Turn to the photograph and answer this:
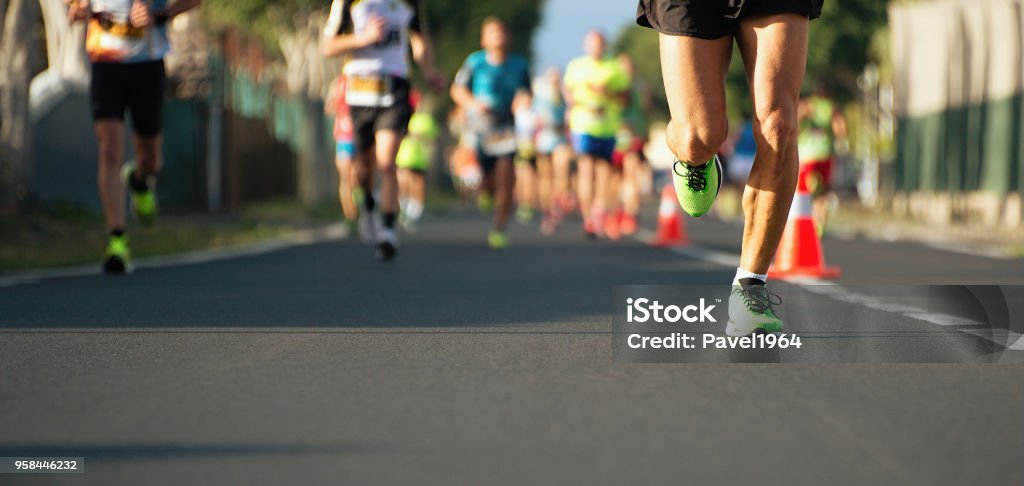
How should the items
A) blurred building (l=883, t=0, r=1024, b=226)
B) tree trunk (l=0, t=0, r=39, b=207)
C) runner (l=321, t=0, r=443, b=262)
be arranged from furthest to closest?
1. blurred building (l=883, t=0, r=1024, b=226)
2. tree trunk (l=0, t=0, r=39, b=207)
3. runner (l=321, t=0, r=443, b=262)

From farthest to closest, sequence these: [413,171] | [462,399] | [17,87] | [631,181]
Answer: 1. [413,171]
2. [631,181]
3. [17,87]
4. [462,399]

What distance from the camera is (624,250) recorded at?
15.0 meters

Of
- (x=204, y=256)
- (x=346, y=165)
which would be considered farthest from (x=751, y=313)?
(x=346, y=165)

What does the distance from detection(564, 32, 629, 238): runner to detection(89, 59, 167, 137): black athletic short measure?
25.9ft

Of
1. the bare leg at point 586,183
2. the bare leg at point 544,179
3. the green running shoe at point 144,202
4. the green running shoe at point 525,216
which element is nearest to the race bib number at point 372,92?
the green running shoe at point 144,202

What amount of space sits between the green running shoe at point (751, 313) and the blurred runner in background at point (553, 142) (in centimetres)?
1408

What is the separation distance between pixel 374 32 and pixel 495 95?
4.04 m

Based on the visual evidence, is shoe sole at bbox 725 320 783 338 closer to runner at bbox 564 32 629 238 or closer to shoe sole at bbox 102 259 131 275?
shoe sole at bbox 102 259 131 275

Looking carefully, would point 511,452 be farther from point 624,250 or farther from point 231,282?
point 624,250

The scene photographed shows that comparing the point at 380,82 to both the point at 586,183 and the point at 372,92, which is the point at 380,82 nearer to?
the point at 372,92

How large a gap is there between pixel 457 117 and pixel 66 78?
1100 cm

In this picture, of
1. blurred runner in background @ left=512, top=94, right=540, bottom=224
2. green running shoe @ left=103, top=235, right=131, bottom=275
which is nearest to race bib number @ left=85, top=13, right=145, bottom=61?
green running shoe @ left=103, top=235, right=131, bottom=275

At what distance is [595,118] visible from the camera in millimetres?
18203

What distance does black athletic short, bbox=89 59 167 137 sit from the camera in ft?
34.6
